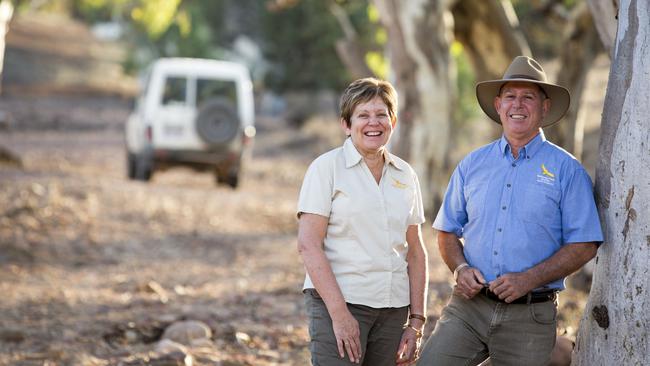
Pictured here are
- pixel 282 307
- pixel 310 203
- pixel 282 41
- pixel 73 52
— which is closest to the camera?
pixel 310 203

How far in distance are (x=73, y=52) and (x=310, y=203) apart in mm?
40893

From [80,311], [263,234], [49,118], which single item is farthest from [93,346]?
[49,118]

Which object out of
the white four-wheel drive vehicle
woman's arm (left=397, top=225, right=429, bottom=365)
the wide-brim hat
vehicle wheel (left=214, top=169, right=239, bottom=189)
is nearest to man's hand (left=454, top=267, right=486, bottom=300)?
woman's arm (left=397, top=225, right=429, bottom=365)

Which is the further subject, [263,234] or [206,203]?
[206,203]

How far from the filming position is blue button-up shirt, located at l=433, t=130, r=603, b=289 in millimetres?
4254

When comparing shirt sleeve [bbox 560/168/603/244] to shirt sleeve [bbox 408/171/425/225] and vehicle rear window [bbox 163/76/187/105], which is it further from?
vehicle rear window [bbox 163/76/187/105]

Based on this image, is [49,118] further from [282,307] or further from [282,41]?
[282,307]

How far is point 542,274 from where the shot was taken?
420cm

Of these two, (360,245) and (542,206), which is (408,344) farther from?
(542,206)

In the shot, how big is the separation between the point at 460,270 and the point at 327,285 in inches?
24.3

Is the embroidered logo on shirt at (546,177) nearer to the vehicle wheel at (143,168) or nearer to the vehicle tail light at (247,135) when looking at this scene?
the vehicle tail light at (247,135)

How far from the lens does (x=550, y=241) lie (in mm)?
4289

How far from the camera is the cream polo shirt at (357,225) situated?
412cm

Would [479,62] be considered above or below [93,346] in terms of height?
above
